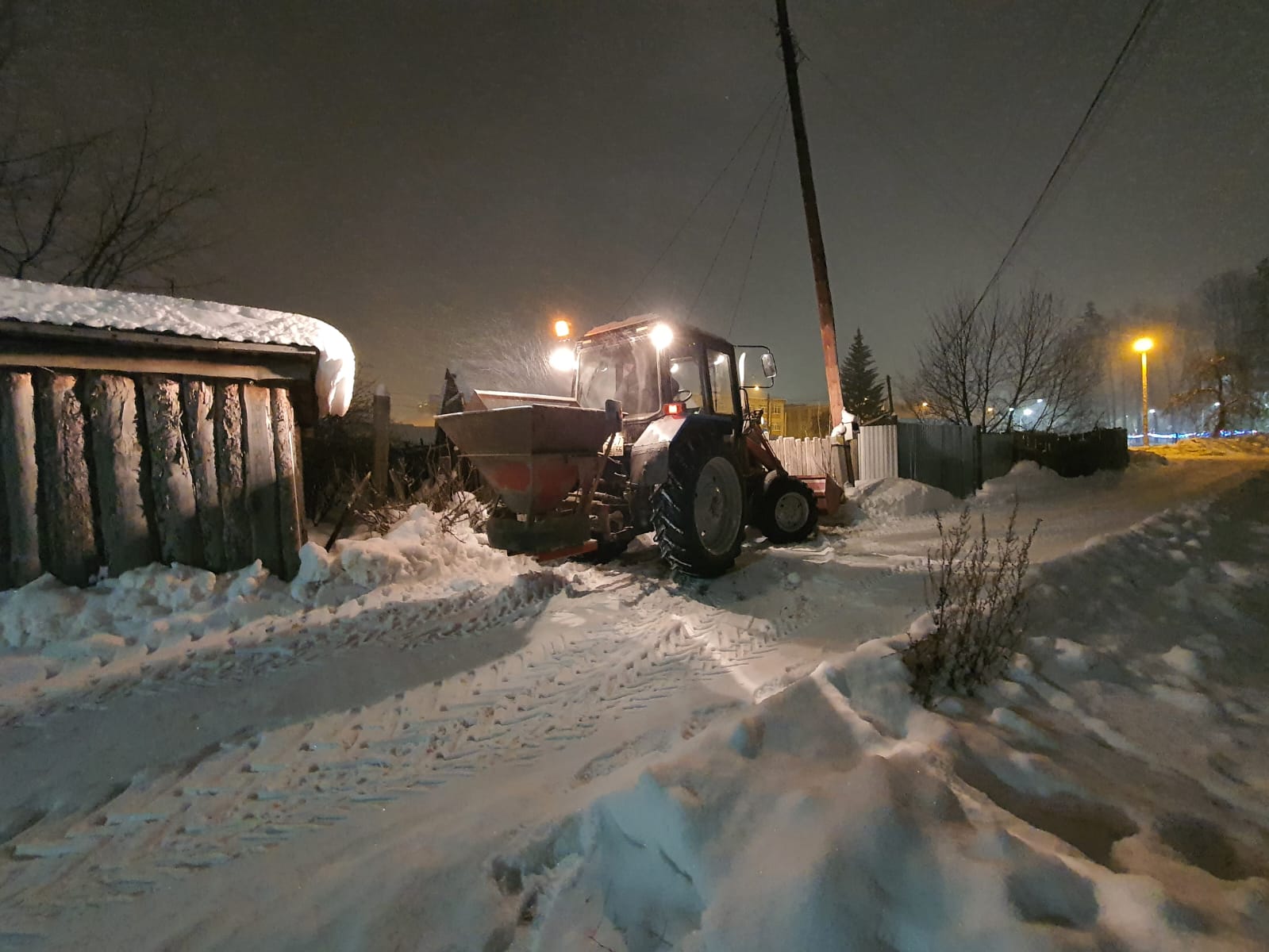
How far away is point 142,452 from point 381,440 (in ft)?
9.26

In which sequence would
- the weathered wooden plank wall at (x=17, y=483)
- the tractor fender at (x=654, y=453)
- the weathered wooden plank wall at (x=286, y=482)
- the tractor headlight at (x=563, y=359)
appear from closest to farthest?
1. the weathered wooden plank wall at (x=17, y=483)
2. the weathered wooden plank wall at (x=286, y=482)
3. the tractor fender at (x=654, y=453)
4. the tractor headlight at (x=563, y=359)

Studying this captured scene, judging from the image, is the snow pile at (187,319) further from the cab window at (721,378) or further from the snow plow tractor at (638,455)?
the cab window at (721,378)

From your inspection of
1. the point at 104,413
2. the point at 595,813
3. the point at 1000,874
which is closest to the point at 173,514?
the point at 104,413

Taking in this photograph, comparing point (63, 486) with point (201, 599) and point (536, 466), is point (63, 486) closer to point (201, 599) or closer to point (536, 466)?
point (201, 599)

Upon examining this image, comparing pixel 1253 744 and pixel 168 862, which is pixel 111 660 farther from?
pixel 1253 744

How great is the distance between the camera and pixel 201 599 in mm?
4527

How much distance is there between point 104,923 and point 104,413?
13.7 ft

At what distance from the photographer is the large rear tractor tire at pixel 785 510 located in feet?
27.2

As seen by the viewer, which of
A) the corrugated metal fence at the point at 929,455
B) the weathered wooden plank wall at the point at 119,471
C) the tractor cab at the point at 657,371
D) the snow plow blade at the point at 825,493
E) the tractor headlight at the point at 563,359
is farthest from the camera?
the corrugated metal fence at the point at 929,455

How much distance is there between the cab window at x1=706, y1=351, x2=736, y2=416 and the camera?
7312 millimetres

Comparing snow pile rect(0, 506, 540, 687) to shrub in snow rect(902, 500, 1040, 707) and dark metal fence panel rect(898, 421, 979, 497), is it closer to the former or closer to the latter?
shrub in snow rect(902, 500, 1040, 707)

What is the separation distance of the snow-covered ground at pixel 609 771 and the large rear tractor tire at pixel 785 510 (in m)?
3.17

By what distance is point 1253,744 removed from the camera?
8.79ft

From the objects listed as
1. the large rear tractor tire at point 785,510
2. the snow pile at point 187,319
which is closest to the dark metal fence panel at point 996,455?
the large rear tractor tire at point 785,510
